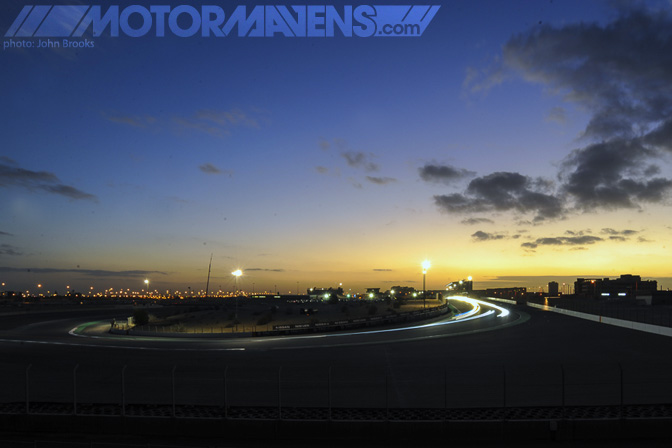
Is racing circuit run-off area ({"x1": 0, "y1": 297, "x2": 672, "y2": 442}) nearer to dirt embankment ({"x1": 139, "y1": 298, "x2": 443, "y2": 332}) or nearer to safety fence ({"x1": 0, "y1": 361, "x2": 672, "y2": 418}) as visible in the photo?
safety fence ({"x1": 0, "y1": 361, "x2": 672, "y2": 418})

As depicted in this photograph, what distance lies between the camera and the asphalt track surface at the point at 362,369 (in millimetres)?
18250

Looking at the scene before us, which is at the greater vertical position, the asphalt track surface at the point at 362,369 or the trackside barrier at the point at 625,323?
the asphalt track surface at the point at 362,369

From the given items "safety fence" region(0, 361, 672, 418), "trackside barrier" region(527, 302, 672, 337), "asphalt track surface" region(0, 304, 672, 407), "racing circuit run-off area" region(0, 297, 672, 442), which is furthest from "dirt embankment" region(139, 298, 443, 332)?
"safety fence" region(0, 361, 672, 418)

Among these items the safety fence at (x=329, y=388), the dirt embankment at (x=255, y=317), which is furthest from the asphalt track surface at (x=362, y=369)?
the dirt embankment at (x=255, y=317)

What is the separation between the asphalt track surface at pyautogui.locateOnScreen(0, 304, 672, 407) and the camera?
1825 centimetres

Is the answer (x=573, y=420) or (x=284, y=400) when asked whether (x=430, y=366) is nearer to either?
(x=284, y=400)

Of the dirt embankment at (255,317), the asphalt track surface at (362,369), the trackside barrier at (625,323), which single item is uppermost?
the asphalt track surface at (362,369)

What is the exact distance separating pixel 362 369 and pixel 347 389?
16.4 ft

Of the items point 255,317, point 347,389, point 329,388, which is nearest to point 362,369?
point 347,389

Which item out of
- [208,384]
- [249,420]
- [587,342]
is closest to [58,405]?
[208,384]

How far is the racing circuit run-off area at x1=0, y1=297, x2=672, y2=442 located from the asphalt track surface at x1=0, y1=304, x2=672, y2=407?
0.09m

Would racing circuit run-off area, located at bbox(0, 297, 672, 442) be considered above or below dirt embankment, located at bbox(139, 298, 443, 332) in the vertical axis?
above

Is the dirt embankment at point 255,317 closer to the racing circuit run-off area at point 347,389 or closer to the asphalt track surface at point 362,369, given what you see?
the asphalt track surface at point 362,369

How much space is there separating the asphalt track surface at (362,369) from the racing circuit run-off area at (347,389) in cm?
9
